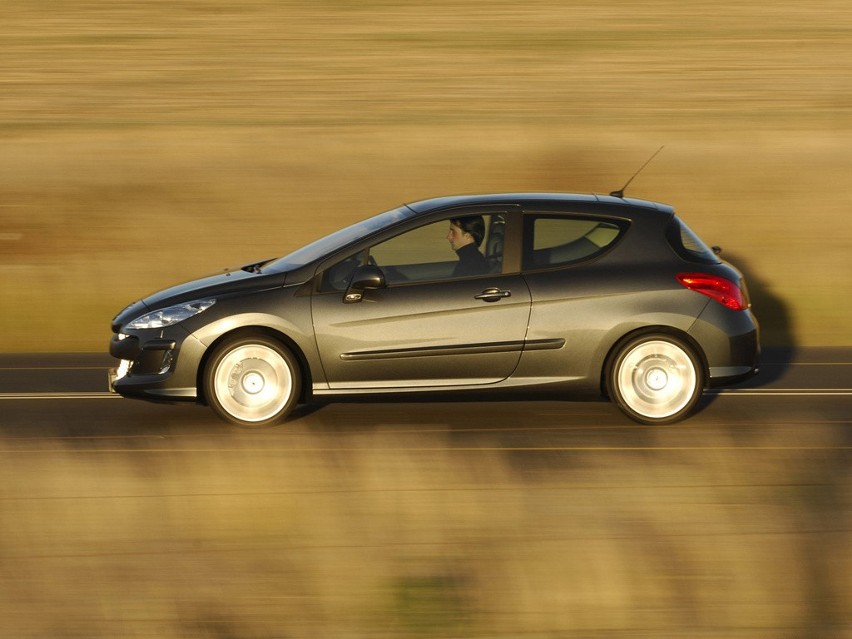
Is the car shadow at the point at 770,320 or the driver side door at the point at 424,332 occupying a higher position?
the driver side door at the point at 424,332

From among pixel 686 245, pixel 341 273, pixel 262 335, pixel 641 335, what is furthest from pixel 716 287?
pixel 262 335

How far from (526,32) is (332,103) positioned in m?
4.48

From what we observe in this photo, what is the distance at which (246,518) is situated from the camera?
20.8 feet

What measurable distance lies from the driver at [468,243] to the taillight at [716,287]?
130cm

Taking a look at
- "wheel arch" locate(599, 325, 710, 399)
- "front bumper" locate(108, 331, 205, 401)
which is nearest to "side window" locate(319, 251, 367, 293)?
"front bumper" locate(108, 331, 205, 401)

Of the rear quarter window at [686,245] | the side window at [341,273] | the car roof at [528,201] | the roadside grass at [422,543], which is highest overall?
the car roof at [528,201]

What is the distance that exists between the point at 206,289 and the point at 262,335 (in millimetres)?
520

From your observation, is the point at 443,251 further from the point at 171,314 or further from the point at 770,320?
the point at 770,320

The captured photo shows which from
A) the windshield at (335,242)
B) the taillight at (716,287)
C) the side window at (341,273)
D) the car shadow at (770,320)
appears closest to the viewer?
the side window at (341,273)

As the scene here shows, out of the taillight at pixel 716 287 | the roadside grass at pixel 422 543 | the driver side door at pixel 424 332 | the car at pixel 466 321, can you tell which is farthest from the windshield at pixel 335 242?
the taillight at pixel 716 287

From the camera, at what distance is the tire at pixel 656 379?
28.8 feet

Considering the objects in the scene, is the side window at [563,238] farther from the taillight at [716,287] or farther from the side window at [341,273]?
the side window at [341,273]

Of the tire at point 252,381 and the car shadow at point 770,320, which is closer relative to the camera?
the tire at point 252,381

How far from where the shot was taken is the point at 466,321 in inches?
339
